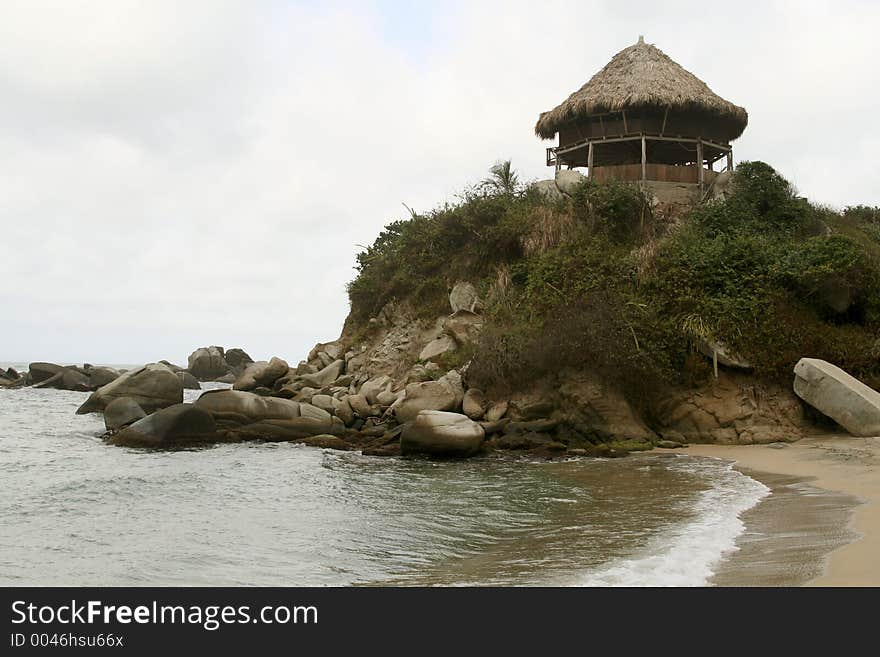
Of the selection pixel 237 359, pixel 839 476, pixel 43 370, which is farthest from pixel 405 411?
pixel 237 359

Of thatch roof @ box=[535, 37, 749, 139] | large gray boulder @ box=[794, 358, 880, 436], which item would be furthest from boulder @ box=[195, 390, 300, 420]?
thatch roof @ box=[535, 37, 749, 139]

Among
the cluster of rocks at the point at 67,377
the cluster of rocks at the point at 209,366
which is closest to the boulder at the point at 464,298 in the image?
the cluster of rocks at the point at 67,377

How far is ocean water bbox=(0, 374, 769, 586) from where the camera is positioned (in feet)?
25.0

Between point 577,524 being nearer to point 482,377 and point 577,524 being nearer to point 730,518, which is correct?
point 730,518

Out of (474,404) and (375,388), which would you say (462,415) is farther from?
(375,388)

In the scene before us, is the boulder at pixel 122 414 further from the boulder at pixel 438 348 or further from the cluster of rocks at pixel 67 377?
the cluster of rocks at pixel 67 377

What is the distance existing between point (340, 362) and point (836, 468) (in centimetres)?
1721

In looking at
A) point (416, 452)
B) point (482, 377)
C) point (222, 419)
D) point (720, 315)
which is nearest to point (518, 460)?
point (416, 452)

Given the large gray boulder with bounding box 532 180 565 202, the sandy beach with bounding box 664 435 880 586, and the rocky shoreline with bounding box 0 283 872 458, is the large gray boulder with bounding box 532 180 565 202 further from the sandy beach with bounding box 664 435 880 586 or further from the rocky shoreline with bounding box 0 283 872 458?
the sandy beach with bounding box 664 435 880 586

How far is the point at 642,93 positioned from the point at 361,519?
69.8ft

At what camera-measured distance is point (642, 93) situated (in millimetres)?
26734

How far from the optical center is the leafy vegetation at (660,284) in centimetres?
1798

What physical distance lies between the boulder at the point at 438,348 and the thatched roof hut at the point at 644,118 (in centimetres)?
1008

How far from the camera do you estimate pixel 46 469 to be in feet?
50.0
